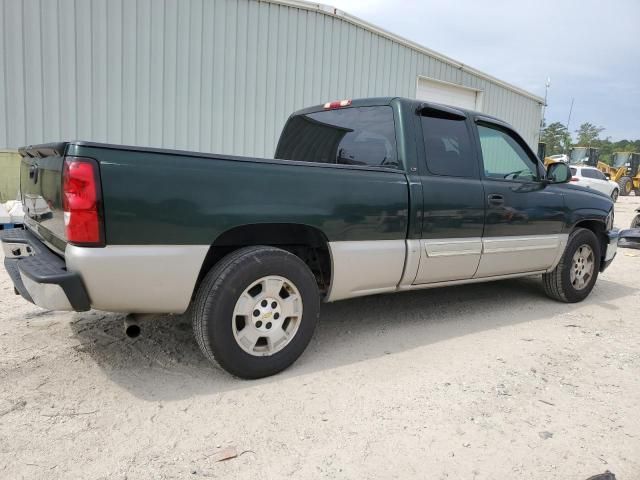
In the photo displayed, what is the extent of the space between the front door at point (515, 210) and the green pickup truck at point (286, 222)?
0.02 metres

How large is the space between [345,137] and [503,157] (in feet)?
5.19

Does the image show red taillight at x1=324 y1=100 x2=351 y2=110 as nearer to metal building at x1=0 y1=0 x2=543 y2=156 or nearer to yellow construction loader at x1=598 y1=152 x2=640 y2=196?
metal building at x1=0 y1=0 x2=543 y2=156

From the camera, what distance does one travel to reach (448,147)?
409cm

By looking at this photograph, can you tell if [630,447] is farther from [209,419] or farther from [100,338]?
[100,338]

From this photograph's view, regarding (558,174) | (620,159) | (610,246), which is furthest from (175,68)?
(620,159)

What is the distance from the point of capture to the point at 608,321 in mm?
4758

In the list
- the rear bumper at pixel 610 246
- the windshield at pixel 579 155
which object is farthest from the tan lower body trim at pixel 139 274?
the windshield at pixel 579 155

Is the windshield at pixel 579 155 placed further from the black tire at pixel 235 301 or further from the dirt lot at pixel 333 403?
the black tire at pixel 235 301

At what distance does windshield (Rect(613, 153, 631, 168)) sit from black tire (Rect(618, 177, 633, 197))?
2.17 meters

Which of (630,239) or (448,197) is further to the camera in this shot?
(630,239)

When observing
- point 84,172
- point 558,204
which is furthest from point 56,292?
point 558,204

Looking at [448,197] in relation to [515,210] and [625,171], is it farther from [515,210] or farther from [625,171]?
[625,171]

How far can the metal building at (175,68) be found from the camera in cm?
776

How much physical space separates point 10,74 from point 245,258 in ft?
22.5
